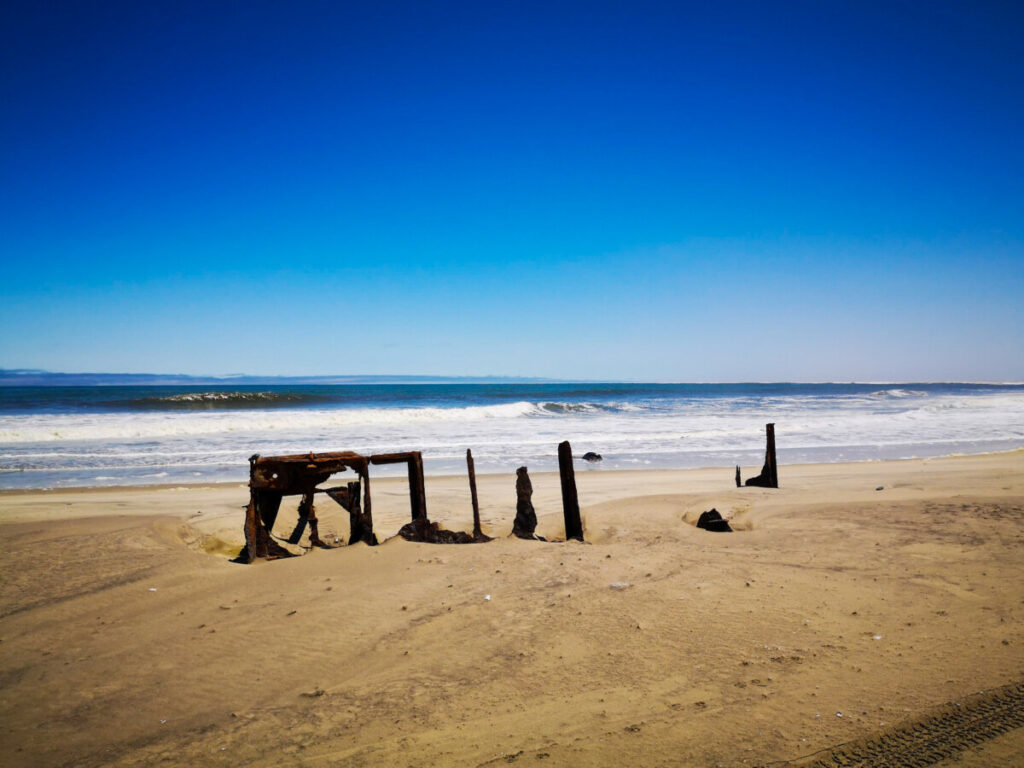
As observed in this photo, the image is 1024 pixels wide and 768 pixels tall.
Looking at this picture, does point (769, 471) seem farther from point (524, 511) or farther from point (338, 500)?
point (338, 500)

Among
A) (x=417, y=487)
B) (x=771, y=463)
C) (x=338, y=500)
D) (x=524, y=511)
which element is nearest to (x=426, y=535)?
(x=417, y=487)

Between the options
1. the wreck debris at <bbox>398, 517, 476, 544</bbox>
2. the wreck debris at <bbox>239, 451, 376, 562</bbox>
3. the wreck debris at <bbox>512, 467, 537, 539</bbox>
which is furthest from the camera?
the wreck debris at <bbox>512, 467, 537, 539</bbox>

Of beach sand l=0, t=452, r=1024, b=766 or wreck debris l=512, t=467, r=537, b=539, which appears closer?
beach sand l=0, t=452, r=1024, b=766

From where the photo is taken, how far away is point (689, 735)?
3023mm

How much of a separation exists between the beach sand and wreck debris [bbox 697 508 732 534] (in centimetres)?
46

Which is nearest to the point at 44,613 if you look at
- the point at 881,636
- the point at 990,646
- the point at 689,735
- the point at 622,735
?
the point at 622,735

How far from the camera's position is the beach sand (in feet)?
9.94

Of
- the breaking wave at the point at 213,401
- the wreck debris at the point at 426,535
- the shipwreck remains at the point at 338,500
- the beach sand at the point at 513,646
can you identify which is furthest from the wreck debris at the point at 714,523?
the breaking wave at the point at 213,401

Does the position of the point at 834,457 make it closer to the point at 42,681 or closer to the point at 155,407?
the point at 42,681

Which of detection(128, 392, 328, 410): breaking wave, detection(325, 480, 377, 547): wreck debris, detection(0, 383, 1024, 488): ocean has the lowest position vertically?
detection(0, 383, 1024, 488): ocean

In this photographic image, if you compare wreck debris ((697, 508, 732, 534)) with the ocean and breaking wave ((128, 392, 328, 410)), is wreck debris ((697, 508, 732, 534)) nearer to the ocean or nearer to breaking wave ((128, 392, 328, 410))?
the ocean

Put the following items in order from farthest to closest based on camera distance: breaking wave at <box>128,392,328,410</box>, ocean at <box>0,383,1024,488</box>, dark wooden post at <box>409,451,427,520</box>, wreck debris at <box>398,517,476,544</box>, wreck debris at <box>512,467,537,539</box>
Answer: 1. breaking wave at <box>128,392,328,410</box>
2. ocean at <box>0,383,1024,488</box>
3. wreck debris at <box>512,467,537,539</box>
4. dark wooden post at <box>409,451,427,520</box>
5. wreck debris at <box>398,517,476,544</box>

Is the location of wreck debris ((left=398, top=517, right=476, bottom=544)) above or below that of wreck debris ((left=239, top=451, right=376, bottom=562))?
below

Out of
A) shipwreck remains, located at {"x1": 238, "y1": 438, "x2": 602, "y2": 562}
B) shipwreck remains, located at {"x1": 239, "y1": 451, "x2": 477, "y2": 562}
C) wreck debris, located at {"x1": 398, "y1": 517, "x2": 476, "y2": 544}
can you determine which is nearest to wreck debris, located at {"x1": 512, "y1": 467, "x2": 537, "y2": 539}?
shipwreck remains, located at {"x1": 238, "y1": 438, "x2": 602, "y2": 562}
